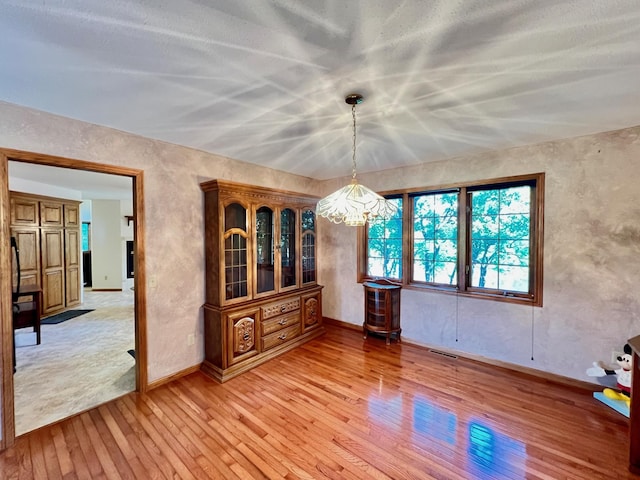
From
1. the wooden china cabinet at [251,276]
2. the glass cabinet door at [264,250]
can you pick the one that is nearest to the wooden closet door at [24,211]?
the wooden china cabinet at [251,276]

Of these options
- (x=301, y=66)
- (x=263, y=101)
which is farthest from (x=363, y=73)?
(x=263, y=101)

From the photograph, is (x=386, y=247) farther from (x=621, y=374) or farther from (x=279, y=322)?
(x=621, y=374)

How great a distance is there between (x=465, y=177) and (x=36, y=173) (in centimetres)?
642

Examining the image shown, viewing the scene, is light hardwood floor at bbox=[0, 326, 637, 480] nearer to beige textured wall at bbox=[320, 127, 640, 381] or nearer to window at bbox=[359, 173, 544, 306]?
beige textured wall at bbox=[320, 127, 640, 381]

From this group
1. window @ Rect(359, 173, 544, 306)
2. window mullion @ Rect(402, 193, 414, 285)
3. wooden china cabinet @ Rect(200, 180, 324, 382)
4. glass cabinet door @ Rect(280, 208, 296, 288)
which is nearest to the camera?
wooden china cabinet @ Rect(200, 180, 324, 382)

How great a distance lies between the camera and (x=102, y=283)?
24.1ft

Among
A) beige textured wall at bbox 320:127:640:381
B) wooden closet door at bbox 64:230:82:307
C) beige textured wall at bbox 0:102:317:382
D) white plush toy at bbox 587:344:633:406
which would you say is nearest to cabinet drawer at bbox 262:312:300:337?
beige textured wall at bbox 0:102:317:382

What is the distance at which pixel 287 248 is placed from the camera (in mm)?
3750

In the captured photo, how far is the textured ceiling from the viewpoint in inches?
47.4

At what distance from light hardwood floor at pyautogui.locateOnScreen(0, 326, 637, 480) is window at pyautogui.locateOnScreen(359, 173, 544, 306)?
3.56 feet

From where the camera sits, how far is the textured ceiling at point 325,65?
1204 mm

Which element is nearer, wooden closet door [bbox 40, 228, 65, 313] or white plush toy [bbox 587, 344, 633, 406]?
white plush toy [bbox 587, 344, 633, 406]

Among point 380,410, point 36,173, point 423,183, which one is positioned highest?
point 36,173

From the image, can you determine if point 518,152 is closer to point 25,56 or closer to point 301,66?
point 301,66
